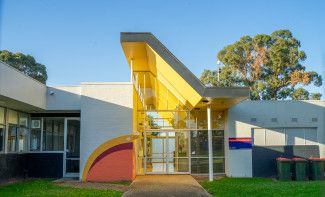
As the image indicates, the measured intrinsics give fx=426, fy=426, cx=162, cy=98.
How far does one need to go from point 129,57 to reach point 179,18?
3.00 meters

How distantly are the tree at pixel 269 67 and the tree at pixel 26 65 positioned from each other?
21101 millimetres

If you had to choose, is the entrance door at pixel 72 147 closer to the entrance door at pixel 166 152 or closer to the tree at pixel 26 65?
the entrance door at pixel 166 152

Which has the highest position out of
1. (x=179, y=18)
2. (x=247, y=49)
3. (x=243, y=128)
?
(x=247, y=49)

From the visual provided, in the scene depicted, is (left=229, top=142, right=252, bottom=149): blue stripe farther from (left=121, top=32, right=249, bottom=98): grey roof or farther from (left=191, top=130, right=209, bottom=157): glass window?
(left=121, top=32, right=249, bottom=98): grey roof

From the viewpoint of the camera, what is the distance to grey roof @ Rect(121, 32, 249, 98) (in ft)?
51.6

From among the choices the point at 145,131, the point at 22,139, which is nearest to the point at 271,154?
the point at 145,131

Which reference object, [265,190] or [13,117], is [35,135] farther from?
[265,190]

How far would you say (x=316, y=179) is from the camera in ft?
60.5

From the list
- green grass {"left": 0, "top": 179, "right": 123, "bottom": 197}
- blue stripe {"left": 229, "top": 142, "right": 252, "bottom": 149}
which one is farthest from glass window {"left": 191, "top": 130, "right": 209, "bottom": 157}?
green grass {"left": 0, "top": 179, "right": 123, "bottom": 197}

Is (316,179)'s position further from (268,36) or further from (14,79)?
(268,36)

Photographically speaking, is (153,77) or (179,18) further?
(153,77)

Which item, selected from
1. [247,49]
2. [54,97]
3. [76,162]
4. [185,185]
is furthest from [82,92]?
[247,49]

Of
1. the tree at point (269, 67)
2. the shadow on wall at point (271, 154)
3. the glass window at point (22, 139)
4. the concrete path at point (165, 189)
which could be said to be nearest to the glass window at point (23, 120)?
the glass window at point (22, 139)

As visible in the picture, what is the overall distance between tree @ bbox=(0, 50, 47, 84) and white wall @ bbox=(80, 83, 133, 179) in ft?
103
